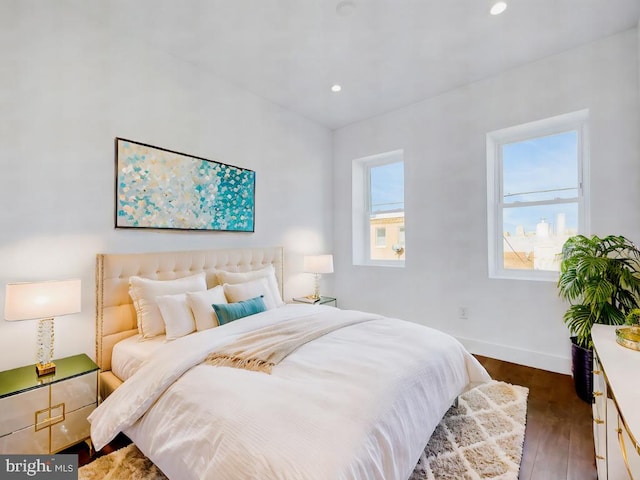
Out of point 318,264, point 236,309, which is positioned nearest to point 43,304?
point 236,309

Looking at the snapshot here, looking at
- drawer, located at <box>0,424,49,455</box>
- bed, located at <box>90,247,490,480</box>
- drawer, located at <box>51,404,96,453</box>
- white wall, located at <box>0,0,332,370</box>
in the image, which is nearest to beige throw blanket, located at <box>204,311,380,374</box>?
bed, located at <box>90,247,490,480</box>

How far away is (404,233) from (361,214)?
81 centimetres

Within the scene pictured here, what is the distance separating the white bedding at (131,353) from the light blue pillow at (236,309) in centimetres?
40

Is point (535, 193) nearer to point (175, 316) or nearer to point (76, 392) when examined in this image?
point (175, 316)

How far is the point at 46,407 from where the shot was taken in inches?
64.9

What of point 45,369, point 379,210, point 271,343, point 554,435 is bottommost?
point 554,435

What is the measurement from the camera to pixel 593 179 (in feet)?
8.52

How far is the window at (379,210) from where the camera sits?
4.05 metres

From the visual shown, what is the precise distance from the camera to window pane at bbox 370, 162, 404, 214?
13.3ft

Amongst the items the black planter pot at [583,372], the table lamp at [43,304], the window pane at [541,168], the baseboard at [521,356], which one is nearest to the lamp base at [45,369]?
the table lamp at [43,304]

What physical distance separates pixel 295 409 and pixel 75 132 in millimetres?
2341

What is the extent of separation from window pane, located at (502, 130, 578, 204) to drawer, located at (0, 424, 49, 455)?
4075 mm

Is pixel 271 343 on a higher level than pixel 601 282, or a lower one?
lower

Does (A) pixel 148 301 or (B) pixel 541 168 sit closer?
(A) pixel 148 301
